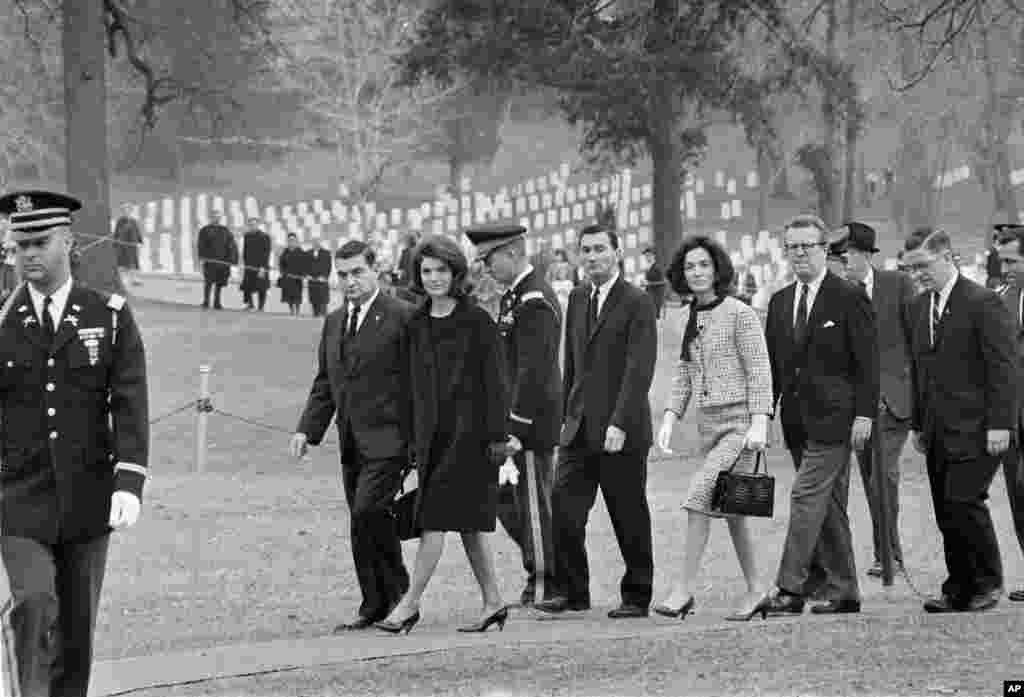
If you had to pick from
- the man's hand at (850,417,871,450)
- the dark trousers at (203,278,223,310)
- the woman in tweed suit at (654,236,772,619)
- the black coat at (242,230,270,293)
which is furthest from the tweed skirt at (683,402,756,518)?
the black coat at (242,230,270,293)

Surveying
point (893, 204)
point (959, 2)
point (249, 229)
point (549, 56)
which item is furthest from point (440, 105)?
point (959, 2)

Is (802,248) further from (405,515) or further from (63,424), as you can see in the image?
(63,424)

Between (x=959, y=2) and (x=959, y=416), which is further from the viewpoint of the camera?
(x=959, y=2)

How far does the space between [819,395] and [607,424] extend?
3.66 ft

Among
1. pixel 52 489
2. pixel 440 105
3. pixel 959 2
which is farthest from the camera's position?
pixel 440 105

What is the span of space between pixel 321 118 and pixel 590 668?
5846 centimetres

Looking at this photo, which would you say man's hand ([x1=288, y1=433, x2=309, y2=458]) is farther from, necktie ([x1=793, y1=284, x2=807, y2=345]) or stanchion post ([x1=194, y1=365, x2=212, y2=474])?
stanchion post ([x1=194, y1=365, x2=212, y2=474])

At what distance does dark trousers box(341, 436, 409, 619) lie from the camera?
36.2 ft

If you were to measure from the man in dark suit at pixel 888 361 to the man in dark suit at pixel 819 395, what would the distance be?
168 centimetres

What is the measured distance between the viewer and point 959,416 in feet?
37.1

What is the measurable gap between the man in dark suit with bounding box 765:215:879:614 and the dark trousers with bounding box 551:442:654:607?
2.41ft

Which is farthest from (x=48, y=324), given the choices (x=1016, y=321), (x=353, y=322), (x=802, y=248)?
(x=1016, y=321)

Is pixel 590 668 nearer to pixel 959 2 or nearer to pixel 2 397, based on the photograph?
pixel 2 397

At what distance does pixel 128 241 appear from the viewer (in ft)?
149
